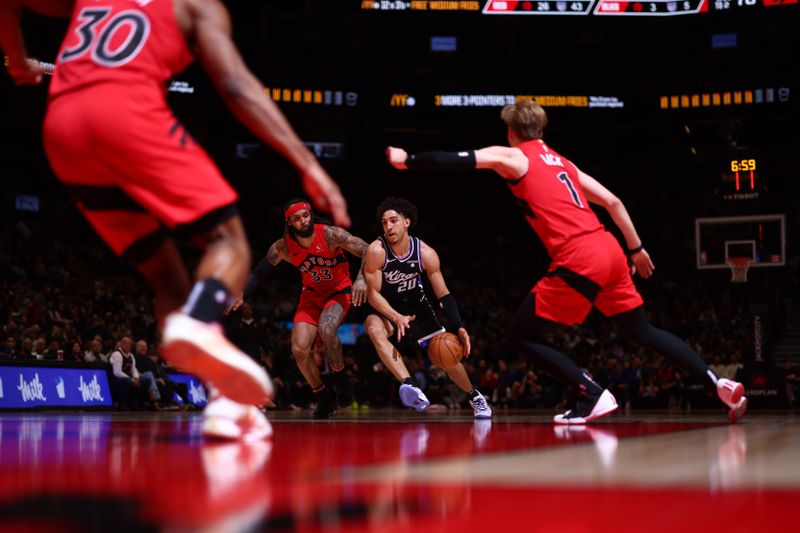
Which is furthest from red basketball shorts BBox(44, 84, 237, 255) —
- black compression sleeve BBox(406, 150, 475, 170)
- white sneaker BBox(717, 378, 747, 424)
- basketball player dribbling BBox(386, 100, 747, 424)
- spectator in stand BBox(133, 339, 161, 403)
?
spectator in stand BBox(133, 339, 161, 403)

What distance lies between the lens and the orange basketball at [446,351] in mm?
7473

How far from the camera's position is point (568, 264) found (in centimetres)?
504

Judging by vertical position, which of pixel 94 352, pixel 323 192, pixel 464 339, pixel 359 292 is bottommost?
pixel 94 352

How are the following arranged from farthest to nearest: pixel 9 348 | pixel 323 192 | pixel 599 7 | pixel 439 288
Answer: pixel 599 7 → pixel 9 348 → pixel 439 288 → pixel 323 192

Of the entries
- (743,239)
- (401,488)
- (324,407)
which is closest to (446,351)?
(324,407)

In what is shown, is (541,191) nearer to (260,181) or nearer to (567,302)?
(567,302)

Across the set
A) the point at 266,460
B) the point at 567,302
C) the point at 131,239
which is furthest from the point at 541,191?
the point at 266,460

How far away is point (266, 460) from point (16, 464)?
2.07 ft

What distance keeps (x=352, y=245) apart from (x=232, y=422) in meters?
4.34

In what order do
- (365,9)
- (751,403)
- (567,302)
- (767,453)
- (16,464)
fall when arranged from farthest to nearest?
1. (365,9)
2. (751,403)
3. (567,302)
4. (767,453)
5. (16,464)

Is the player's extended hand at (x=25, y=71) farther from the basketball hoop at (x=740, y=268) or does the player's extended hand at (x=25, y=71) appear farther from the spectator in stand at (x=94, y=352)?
the basketball hoop at (x=740, y=268)

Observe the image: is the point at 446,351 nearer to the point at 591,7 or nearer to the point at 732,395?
the point at 732,395

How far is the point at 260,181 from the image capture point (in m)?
27.2

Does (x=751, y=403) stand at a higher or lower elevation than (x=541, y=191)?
lower
